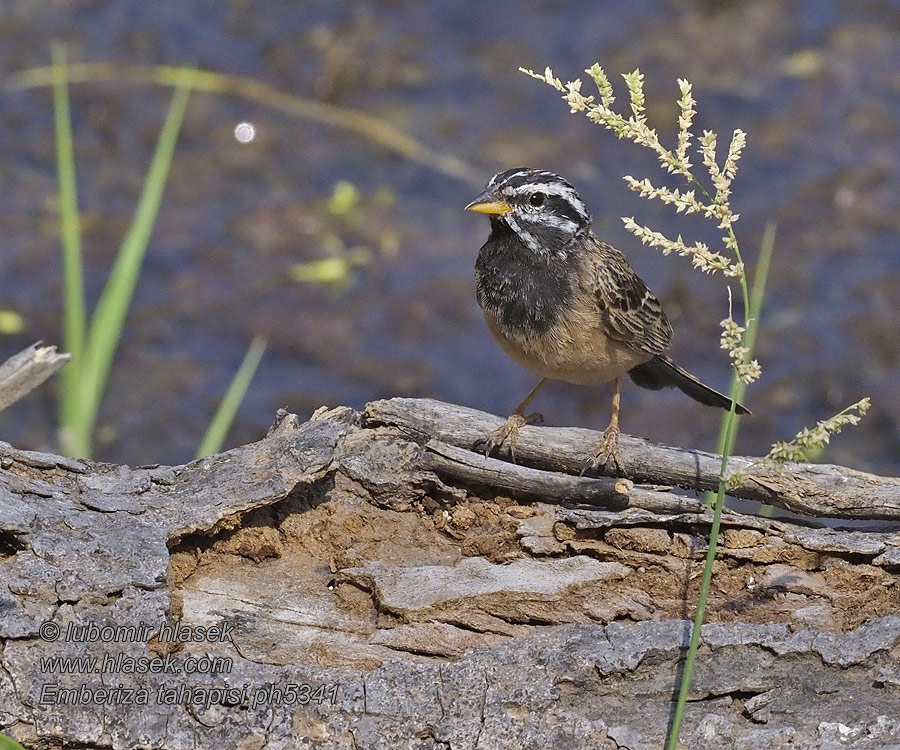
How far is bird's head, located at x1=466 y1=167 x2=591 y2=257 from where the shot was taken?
6086mm

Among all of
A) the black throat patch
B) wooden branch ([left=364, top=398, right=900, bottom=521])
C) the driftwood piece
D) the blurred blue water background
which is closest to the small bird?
the black throat patch

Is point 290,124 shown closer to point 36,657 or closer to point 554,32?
point 554,32

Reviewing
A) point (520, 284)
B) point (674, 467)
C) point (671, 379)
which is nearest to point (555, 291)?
point (520, 284)

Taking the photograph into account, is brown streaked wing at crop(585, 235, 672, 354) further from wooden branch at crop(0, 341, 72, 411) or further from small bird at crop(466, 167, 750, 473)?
wooden branch at crop(0, 341, 72, 411)

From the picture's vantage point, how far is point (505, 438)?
204 inches

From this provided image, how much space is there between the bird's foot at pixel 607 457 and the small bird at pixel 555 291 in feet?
1.81

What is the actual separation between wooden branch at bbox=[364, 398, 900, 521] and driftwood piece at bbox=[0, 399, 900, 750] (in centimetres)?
3

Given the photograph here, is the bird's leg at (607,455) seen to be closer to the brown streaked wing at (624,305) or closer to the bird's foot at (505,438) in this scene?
the bird's foot at (505,438)

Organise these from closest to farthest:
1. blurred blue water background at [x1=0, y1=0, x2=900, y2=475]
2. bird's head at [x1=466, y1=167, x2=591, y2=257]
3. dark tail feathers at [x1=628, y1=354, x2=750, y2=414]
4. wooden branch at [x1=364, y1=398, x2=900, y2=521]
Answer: wooden branch at [x1=364, y1=398, x2=900, y2=521]
bird's head at [x1=466, y1=167, x2=591, y2=257]
dark tail feathers at [x1=628, y1=354, x2=750, y2=414]
blurred blue water background at [x1=0, y1=0, x2=900, y2=475]

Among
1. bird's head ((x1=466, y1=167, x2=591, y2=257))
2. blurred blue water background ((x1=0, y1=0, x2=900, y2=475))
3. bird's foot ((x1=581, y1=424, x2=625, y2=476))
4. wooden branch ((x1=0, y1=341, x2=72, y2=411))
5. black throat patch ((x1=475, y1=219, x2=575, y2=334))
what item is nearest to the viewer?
bird's foot ((x1=581, y1=424, x2=625, y2=476))

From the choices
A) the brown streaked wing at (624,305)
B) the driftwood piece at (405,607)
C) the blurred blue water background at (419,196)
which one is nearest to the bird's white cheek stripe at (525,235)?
the brown streaked wing at (624,305)

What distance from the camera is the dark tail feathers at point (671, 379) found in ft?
21.3

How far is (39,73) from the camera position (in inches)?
425

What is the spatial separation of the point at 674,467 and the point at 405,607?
53.8 inches
